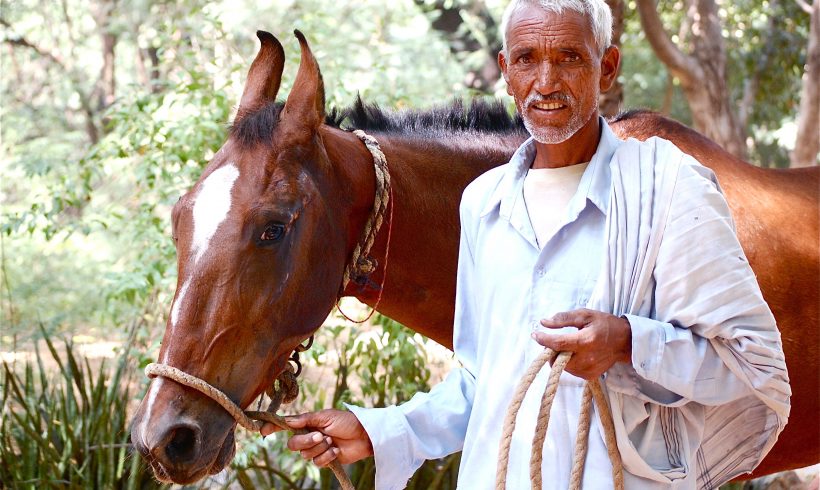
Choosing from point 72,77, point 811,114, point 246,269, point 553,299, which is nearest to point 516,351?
point 553,299

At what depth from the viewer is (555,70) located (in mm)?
1951

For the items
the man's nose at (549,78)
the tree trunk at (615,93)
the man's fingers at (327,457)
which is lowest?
the man's fingers at (327,457)

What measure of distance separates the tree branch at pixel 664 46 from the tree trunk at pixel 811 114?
1.24 m

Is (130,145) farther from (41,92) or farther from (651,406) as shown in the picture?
(41,92)

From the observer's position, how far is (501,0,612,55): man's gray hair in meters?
1.95

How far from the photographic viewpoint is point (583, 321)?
1663 millimetres

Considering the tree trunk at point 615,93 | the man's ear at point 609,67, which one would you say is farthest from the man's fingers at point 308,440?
the tree trunk at point 615,93

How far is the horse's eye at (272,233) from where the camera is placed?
222cm

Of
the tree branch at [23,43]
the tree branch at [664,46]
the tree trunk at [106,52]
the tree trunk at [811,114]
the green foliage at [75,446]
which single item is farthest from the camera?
the tree trunk at [106,52]

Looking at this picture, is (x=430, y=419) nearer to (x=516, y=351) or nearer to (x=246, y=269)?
(x=516, y=351)

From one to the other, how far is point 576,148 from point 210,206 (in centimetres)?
92

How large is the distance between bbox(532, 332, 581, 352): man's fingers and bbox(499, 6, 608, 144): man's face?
1.75 feet

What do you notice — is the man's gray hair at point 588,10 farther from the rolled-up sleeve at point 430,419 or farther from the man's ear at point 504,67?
the rolled-up sleeve at point 430,419

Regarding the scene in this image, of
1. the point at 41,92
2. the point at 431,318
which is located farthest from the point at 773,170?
the point at 41,92
